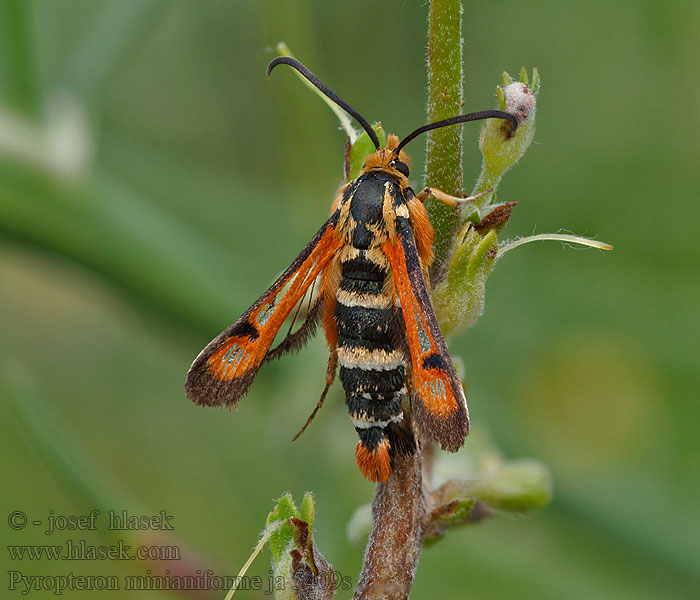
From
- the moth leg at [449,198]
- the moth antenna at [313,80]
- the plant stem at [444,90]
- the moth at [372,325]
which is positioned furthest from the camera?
the moth antenna at [313,80]

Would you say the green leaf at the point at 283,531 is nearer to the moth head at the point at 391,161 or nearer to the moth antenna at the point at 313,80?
the moth antenna at the point at 313,80

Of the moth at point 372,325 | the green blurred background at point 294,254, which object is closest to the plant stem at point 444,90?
the moth at point 372,325

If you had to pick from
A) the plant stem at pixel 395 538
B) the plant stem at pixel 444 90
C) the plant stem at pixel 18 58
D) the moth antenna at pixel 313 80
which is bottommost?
the plant stem at pixel 395 538

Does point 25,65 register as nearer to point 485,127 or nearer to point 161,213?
point 161,213

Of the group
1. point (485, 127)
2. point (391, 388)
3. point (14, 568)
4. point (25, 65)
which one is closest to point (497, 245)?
point (485, 127)

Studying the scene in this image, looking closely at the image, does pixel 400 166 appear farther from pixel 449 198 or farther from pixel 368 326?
pixel 449 198

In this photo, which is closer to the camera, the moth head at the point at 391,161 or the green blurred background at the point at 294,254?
the moth head at the point at 391,161

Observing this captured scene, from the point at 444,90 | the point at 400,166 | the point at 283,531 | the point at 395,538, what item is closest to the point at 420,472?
the point at 395,538
